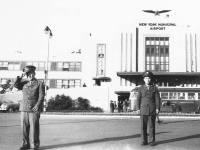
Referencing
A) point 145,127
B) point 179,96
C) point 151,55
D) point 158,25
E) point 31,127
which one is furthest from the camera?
point 151,55

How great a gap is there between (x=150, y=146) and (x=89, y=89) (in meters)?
34.7

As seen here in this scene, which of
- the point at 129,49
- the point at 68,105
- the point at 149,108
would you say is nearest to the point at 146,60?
the point at 129,49

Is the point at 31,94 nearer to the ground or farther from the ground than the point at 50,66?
nearer to the ground

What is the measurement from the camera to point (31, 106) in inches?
289

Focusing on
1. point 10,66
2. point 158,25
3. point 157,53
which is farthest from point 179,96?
point 10,66

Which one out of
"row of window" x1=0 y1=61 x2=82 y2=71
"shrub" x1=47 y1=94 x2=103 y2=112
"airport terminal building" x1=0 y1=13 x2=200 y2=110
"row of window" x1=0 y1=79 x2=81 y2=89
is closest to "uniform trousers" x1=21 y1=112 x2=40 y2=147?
"shrub" x1=47 y1=94 x2=103 y2=112

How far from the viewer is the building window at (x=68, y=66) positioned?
56406 mm

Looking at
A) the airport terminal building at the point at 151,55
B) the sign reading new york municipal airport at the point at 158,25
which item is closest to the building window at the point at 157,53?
the airport terminal building at the point at 151,55

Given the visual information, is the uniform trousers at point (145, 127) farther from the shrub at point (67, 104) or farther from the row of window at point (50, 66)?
the row of window at point (50, 66)

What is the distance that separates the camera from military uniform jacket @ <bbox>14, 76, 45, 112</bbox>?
7.34m

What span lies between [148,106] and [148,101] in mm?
151

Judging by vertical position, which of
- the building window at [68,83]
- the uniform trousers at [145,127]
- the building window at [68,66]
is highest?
the building window at [68,66]

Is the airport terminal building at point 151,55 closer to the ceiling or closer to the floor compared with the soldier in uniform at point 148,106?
closer to the ceiling

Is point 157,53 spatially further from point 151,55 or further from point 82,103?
point 82,103
